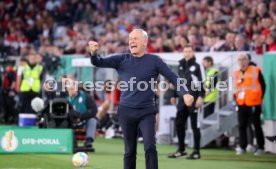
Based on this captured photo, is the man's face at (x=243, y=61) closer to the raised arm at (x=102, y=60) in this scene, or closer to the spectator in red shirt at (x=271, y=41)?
the spectator in red shirt at (x=271, y=41)

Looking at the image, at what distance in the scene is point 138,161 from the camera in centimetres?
1401

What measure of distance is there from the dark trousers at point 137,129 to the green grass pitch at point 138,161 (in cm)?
266

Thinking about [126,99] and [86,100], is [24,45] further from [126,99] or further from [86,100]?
[126,99]

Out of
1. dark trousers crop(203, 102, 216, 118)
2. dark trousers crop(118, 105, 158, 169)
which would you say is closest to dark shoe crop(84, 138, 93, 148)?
dark trousers crop(203, 102, 216, 118)

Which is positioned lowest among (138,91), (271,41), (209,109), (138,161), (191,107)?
(138,161)

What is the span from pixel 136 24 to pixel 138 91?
1740cm

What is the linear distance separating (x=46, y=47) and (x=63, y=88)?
1141 cm

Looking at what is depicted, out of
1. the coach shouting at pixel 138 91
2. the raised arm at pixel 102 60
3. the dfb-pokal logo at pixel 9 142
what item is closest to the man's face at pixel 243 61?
the dfb-pokal logo at pixel 9 142

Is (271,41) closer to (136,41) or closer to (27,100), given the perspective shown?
(27,100)

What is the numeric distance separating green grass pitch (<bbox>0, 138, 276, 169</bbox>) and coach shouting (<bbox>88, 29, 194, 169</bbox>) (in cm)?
273

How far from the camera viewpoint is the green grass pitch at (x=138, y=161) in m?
13.1

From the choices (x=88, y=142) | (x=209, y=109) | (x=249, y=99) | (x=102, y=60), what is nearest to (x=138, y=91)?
(x=102, y=60)

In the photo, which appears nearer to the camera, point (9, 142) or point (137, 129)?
point (137, 129)

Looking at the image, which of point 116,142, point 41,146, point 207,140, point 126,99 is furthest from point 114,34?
point 126,99
